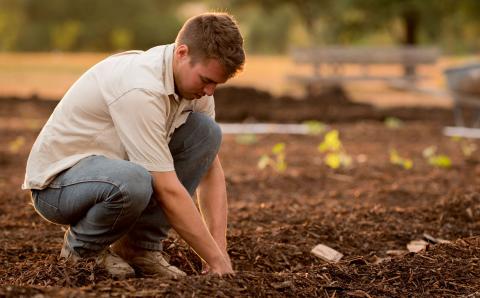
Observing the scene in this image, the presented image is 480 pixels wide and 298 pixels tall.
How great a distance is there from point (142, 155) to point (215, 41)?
0.55 metres

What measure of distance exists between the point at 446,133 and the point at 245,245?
6.46 metres

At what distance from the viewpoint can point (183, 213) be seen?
10.0 feet

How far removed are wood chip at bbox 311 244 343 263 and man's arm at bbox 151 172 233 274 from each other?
36.8 inches

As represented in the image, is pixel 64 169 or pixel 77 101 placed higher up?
pixel 77 101

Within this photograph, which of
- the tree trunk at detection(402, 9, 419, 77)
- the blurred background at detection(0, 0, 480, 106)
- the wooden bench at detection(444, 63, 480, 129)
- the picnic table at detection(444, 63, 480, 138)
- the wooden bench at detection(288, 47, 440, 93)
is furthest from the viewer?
the tree trunk at detection(402, 9, 419, 77)

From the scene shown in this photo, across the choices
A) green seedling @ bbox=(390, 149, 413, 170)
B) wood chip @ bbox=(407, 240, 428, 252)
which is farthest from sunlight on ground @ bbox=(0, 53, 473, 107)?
wood chip @ bbox=(407, 240, 428, 252)

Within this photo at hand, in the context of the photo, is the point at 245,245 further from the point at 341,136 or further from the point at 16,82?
the point at 16,82

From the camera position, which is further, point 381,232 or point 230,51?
point 381,232

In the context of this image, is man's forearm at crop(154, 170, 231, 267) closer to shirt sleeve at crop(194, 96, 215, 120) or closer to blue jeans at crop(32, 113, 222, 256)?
blue jeans at crop(32, 113, 222, 256)

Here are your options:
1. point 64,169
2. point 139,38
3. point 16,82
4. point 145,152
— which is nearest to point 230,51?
point 145,152

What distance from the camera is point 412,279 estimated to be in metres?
3.22

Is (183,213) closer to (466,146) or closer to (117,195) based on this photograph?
Result: (117,195)

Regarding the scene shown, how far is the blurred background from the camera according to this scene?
69.5 feet

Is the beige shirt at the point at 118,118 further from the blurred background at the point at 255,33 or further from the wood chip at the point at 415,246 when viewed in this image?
the blurred background at the point at 255,33
